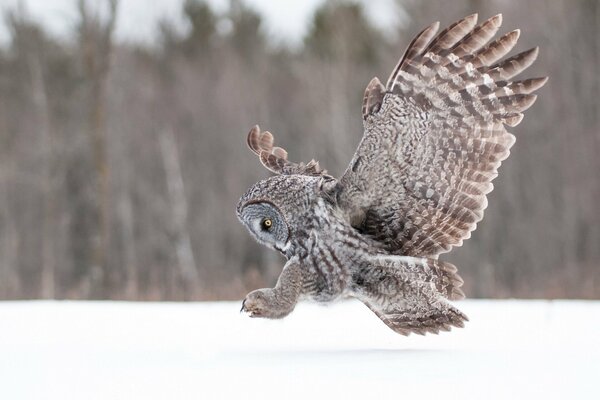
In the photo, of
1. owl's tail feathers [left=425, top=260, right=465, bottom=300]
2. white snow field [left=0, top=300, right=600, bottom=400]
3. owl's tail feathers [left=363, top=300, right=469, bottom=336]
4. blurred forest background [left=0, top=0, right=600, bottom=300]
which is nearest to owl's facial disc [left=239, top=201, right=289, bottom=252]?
white snow field [left=0, top=300, right=600, bottom=400]

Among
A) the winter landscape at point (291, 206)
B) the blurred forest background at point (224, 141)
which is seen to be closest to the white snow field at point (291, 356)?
the winter landscape at point (291, 206)

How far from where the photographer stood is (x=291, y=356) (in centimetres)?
375

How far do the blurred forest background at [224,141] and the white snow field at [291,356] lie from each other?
971cm

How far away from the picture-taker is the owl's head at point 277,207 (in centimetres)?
408

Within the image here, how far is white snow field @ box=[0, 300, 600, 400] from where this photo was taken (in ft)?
9.52

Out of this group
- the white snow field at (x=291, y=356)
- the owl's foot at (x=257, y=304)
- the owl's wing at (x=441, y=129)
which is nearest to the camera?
the white snow field at (x=291, y=356)

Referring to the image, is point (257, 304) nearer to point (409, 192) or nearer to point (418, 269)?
point (418, 269)

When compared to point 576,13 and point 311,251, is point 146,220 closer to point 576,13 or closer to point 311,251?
point 576,13

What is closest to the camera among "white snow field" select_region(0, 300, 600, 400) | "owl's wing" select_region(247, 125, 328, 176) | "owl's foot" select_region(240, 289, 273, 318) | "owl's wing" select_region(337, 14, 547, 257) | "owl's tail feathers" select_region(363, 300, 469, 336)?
"white snow field" select_region(0, 300, 600, 400)

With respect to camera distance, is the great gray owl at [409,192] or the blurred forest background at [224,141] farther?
the blurred forest background at [224,141]

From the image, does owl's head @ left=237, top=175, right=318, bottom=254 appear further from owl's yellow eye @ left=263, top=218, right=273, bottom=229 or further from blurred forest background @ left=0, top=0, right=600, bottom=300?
blurred forest background @ left=0, top=0, right=600, bottom=300

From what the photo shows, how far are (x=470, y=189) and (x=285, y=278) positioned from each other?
38.1 inches

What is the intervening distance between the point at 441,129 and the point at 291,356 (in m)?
1.24

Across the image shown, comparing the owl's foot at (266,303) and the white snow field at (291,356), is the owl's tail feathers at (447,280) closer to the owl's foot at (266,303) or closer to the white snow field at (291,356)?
the white snow field at (291,356)
